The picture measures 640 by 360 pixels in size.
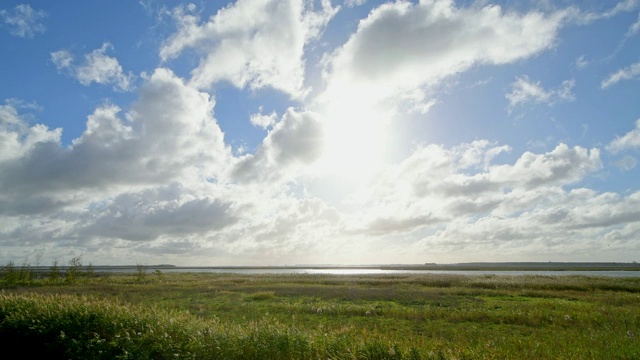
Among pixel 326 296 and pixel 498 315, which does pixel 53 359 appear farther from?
pixel 326 296

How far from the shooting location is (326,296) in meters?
37.4

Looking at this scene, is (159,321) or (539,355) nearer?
(539,355)

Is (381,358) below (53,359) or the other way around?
the other way around

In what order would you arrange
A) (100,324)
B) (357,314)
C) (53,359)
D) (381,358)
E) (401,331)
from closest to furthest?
(381,358) → (53,359) → (100,324) → (401,331) → (357,314)

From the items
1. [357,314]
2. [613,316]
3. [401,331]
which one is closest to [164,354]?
[401,331]

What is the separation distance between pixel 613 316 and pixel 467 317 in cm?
782

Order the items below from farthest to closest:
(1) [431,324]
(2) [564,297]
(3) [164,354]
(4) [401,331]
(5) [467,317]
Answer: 1. (2) [564,297]
2. (5) [467,317]
3. (1) [431,324]
4. (4) [401,331]
5. (3) [164,354]

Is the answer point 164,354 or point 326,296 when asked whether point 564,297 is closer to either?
point 326,296

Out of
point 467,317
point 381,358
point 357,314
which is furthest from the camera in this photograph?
point 357,314

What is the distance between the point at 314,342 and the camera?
35.3 ft

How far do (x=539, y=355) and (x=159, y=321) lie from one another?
12.0m

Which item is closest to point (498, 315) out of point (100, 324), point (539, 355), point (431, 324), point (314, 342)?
point (431, 324)

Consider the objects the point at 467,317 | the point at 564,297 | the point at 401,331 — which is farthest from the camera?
the point at 564,297

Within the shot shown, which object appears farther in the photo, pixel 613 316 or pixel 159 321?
pixel 613 316
